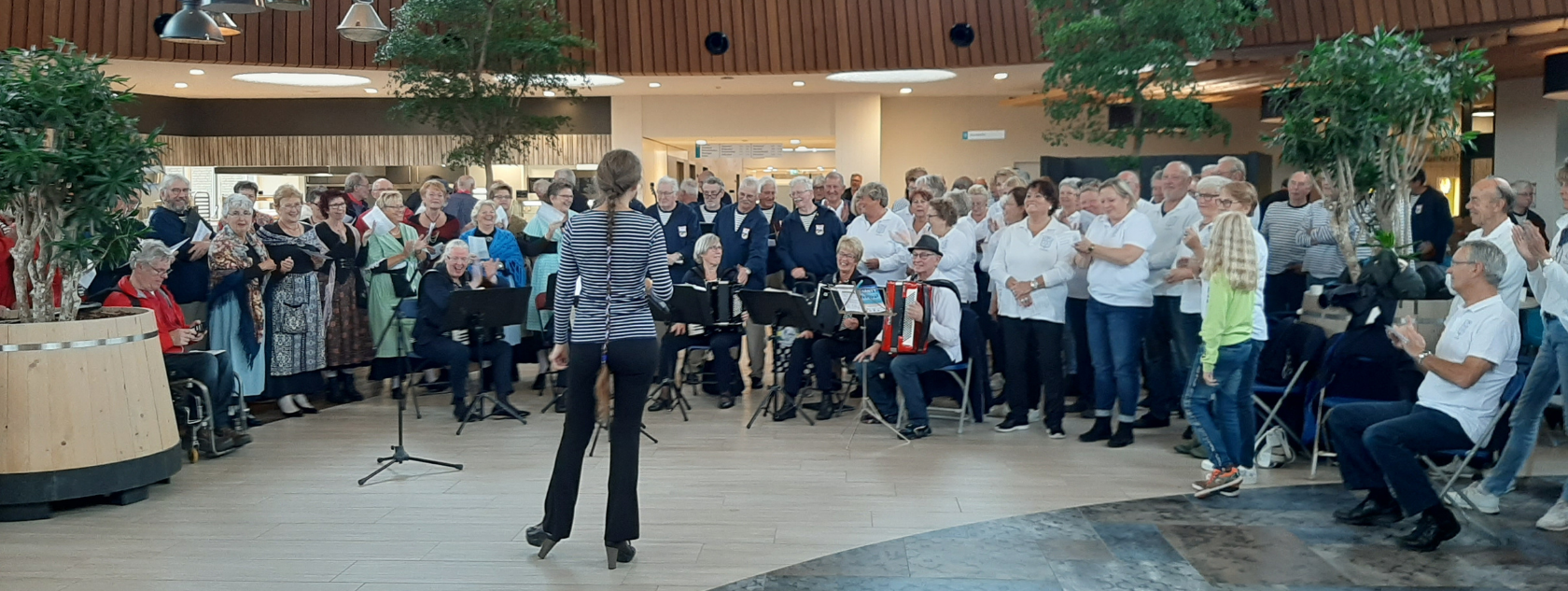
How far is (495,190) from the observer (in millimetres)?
9648

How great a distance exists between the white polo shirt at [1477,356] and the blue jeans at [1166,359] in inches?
77.7

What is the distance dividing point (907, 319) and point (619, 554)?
2.89 meters

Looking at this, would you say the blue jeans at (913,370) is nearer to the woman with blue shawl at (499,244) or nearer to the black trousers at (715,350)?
the black trousers at (715,350)

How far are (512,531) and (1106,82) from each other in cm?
711

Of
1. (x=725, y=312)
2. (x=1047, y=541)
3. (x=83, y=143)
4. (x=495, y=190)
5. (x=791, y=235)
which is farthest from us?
(x=495, y=190)

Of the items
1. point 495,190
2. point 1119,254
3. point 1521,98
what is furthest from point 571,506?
point 1521,98

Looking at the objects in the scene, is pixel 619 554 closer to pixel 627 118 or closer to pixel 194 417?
pixel 194 417

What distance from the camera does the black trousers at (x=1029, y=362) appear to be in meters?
6.93

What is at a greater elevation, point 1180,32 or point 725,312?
point 1180,32

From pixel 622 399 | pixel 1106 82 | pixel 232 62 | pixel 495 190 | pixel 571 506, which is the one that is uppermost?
pixel 232 62

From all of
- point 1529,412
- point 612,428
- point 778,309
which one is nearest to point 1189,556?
point 1529,412

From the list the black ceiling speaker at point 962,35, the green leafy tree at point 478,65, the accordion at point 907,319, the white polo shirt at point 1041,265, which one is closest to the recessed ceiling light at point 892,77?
the black ceiling speaker at point 962,35

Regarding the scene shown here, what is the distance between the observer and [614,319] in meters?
4.31

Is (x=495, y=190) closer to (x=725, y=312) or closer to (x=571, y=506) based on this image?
(x=725, y=312)
